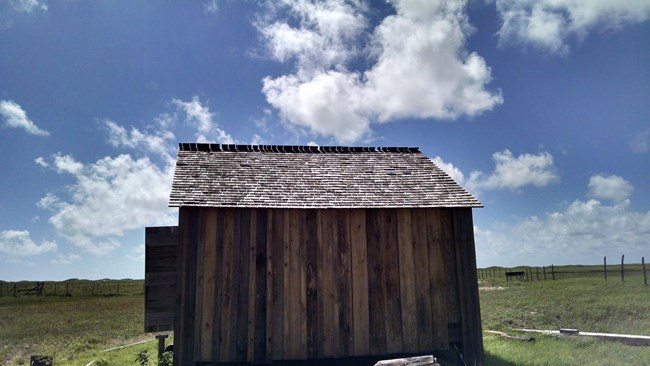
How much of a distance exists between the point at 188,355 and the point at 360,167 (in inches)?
279

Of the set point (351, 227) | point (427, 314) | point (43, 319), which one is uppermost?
point (351, 227)

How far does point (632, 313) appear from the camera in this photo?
16141 mm

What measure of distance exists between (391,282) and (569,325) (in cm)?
895

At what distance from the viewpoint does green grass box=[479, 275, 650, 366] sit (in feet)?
32.4

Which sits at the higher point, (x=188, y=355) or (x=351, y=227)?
(x=351, y=227)

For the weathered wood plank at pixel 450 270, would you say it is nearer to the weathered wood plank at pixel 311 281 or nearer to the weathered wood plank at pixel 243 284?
Result: the weathered wood plank at pixel 311 281

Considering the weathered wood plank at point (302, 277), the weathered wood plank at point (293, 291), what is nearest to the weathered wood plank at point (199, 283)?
the weathered wood plank at point (293, 291)

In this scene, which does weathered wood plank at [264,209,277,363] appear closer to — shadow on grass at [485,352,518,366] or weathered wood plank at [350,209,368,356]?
weathered wood plank at [350,209,368,356]

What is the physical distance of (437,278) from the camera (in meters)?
10.5

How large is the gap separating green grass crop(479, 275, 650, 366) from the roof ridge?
6.95 metres

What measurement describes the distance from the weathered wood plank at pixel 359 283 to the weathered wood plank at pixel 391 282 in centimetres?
53

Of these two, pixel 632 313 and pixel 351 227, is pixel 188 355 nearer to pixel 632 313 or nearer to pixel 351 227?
pixel 351 227

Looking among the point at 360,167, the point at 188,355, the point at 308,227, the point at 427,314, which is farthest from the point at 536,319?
the point at 188,355

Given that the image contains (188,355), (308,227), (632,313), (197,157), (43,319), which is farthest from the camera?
(43,319)
